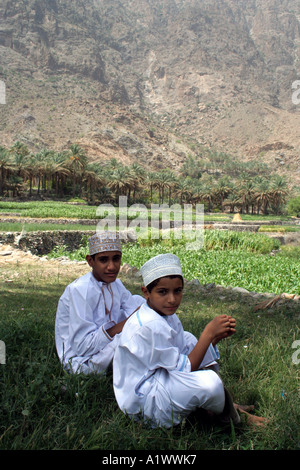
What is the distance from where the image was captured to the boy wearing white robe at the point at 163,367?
7.54 feet

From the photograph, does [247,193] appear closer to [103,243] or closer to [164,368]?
[103,243]

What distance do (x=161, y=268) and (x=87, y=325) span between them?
2.88 feet

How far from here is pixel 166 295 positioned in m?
2.47

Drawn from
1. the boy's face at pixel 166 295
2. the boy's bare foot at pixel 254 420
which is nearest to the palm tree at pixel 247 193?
the boy's bare foot at pixel 254 420

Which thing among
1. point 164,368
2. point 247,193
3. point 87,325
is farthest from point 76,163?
point 164,368

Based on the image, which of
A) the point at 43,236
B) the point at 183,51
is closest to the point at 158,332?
the point at 43,236

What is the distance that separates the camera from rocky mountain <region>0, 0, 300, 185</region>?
96.4 metres

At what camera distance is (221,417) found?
2416mm

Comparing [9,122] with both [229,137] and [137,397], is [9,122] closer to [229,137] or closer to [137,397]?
[229,137]

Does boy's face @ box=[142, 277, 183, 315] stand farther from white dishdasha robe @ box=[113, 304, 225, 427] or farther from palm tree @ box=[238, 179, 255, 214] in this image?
palm tree @ box=[238, 179, 255, 214]

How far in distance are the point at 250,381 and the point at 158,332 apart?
4.07ft

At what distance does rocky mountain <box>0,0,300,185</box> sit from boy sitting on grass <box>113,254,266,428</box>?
84.8 metres

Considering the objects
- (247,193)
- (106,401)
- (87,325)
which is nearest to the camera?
(106,401)

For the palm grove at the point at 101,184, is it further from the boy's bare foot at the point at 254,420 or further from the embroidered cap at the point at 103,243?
the boy's bare foot at the point at 254,420
